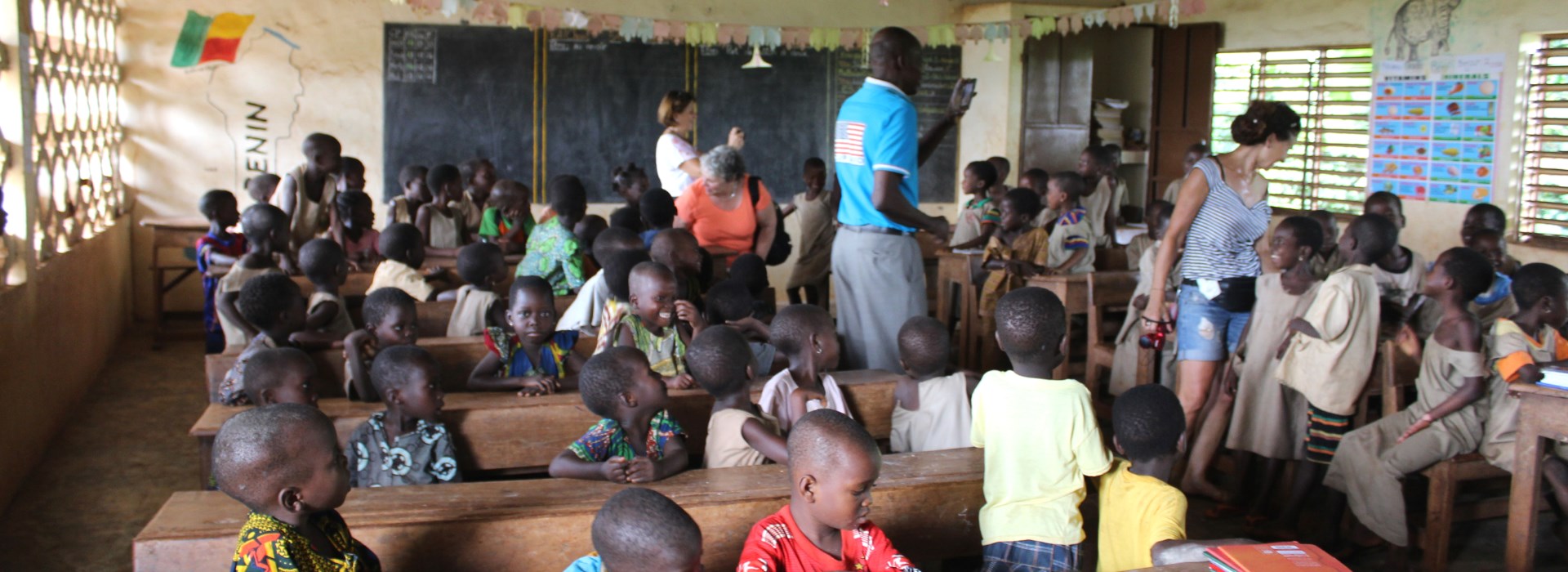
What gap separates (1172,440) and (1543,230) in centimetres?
550

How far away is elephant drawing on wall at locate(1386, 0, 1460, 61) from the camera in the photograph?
6961 millimetres

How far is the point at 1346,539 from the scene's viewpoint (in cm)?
354

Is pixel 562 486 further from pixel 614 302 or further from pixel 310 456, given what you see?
pixel 614 302

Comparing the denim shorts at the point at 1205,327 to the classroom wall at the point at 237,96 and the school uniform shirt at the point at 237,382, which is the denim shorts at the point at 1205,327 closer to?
the school uniform shirt at the point at 237,382

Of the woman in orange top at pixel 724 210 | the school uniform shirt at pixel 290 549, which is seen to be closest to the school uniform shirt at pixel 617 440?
the school uniform shirt at pixel 290 549

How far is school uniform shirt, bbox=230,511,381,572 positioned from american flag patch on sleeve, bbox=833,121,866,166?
6.36ft

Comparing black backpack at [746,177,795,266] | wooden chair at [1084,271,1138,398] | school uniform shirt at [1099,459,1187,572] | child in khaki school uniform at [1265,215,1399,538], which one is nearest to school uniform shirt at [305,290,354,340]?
black backpack at [746,177,795,266]

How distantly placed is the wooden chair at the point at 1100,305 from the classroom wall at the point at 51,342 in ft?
13.0

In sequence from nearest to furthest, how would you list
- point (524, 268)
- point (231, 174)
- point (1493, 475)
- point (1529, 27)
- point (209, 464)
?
point (209, 464) → point (1493, 475) → point (524, 268) → point (1529, 27) → point (231, 174)

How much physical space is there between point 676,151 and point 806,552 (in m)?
3.46

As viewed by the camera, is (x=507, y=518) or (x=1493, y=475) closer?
(x=507, y=518)

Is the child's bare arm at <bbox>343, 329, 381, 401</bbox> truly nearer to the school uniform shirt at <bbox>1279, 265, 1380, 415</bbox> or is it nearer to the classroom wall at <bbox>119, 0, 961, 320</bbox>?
the school uniform shirt at <bbox>1279, 265, 1380, 415</bbox>

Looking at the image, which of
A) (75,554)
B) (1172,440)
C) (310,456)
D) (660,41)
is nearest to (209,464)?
(75,554)

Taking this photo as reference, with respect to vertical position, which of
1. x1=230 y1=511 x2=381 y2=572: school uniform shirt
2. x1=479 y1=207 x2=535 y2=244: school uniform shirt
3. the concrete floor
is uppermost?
x1=479 y1=207 x2=535 y2=244: school uniform shirt
